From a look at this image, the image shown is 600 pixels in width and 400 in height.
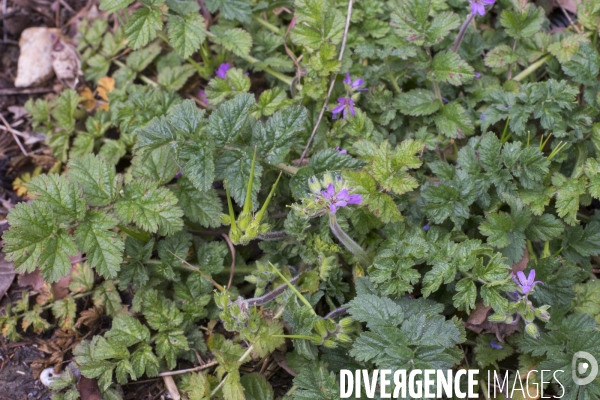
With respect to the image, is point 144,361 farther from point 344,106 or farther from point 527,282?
point 527,282

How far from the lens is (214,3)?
3416 mm

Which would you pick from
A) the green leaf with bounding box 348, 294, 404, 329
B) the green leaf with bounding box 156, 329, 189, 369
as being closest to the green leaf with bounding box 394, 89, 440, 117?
the green leaf with bounding box 348, 294, 404, 329

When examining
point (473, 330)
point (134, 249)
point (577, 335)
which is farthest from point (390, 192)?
point (134, 249)

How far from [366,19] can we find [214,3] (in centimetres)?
96

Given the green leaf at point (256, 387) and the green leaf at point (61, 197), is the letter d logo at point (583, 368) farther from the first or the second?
the green leaf at point (61, 197)

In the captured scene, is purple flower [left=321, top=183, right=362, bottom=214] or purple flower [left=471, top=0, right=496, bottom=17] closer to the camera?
purple flower [left=321, top=183, right=362, bottom=214]

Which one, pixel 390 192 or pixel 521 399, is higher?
pixel 390 192

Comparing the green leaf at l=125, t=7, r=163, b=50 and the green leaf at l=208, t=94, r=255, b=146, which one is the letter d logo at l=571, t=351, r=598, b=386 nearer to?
the green leaf at l=208, t=94, r=255, b=146

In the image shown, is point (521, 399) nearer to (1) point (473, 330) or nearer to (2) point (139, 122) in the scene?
(1) point (473, 330)

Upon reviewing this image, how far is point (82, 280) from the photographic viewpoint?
3.23 metres

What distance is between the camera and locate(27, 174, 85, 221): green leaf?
2746 millimetres

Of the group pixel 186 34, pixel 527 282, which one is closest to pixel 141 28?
pixel 186 34

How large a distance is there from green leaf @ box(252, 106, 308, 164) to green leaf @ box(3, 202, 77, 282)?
1.08 m

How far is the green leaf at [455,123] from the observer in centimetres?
315
